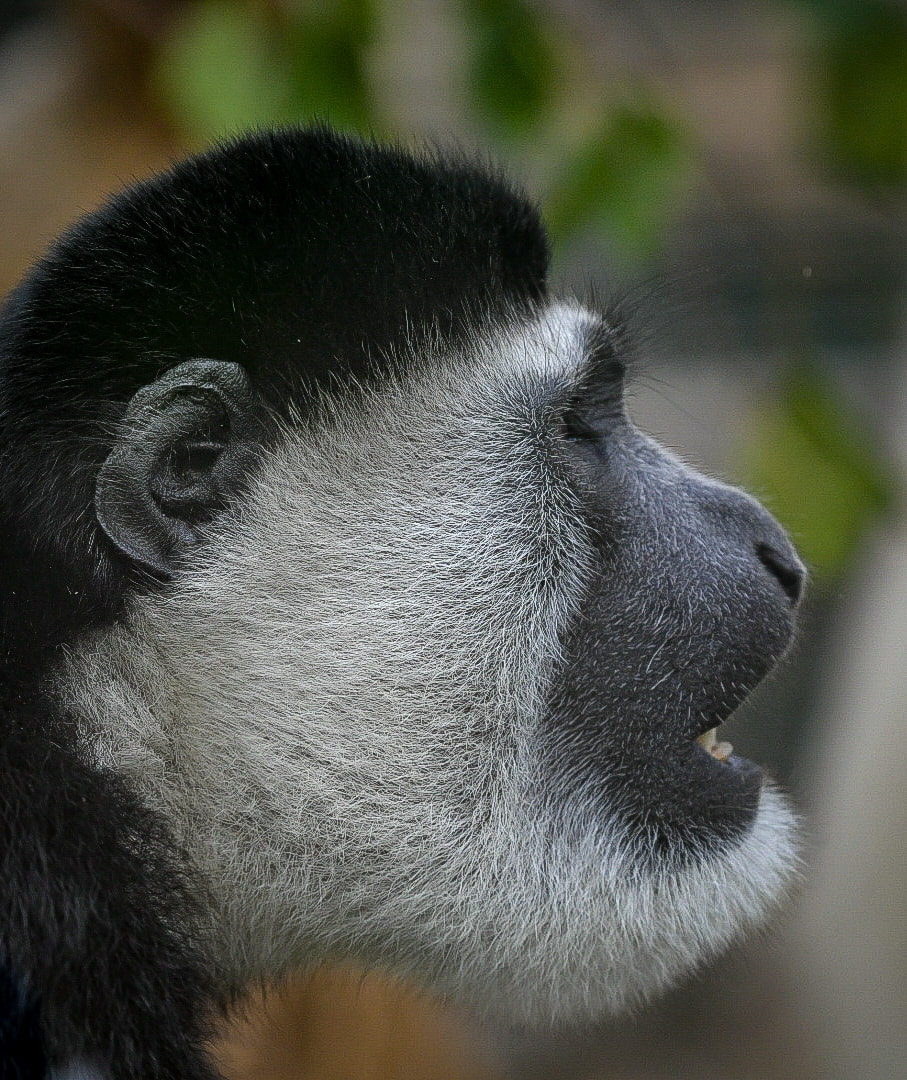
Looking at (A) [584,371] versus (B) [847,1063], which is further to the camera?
(B) [847,1063]

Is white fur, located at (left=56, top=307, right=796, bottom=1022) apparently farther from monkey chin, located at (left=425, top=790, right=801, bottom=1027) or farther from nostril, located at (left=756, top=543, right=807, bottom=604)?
nostril, located at (left=756, top=543, right=807, bottom=604)

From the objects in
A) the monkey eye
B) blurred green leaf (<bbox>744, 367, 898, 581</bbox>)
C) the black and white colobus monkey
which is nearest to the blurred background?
blurred green leaf (<bbox>744, 367, 898, 581</bbox>)

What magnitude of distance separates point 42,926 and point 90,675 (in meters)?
0.16

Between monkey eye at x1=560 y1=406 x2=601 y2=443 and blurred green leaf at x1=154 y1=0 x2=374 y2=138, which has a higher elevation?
blurred green leaf at x1=154 y1=0 x2=374 y2=138

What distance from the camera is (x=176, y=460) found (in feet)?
2.52

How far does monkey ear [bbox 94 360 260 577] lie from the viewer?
741 mm

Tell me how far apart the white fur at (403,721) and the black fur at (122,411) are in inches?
1.6

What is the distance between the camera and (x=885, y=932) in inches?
92.3

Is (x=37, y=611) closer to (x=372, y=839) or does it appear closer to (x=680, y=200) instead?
(x=372, y=839)

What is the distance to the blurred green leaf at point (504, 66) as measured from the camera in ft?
4.32

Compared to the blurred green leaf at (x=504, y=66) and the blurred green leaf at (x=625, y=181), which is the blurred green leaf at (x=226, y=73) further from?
the blurred green leaf at (x=625, y=181)

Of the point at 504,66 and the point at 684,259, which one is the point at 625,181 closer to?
the point at 504,66

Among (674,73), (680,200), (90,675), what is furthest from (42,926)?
(674,73)

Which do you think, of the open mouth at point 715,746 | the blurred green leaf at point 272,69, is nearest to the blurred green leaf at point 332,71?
the blurred green leaf at point 272,69
